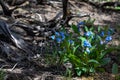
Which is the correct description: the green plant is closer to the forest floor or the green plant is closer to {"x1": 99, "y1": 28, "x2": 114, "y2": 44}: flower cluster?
{"x1": 99, "y1": 28, "x2": 114, "y2": 44}: flower cluster

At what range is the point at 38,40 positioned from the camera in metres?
5.57

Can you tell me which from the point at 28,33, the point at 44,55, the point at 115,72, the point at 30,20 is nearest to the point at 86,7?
the point at 30,20

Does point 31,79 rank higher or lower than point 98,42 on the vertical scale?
lower

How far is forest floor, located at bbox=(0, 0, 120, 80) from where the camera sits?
178 inches

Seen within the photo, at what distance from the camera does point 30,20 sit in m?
6.45

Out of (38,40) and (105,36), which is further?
(38,40)

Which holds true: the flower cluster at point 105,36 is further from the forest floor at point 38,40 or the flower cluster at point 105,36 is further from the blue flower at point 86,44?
the forest floor at point 38,40

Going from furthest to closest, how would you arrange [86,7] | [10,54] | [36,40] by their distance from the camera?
[86,7] < [36,40] < [10,54]

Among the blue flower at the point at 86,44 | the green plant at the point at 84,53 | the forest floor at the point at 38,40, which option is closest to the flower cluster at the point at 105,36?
the green plant at the point at 84,53

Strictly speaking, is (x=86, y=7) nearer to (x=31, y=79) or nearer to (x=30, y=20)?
(x=30, y=20)

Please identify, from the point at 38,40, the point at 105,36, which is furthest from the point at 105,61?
the point at 38,40

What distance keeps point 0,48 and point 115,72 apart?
1.62 meters

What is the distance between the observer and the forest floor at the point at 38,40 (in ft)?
14.8

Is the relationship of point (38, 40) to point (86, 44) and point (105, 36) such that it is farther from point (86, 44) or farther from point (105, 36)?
point (86, 44)
